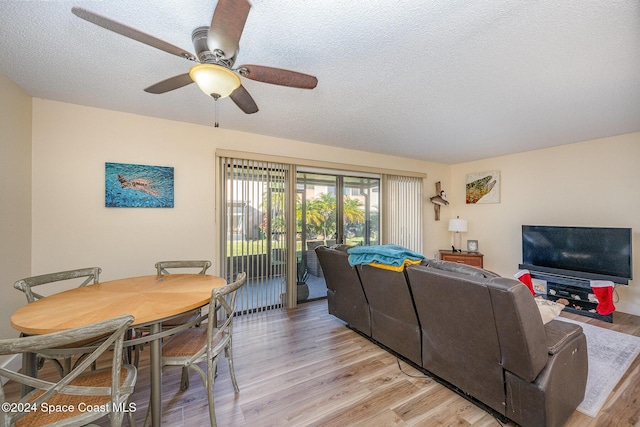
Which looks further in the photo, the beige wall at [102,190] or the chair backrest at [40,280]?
the beige wall at [102,190]

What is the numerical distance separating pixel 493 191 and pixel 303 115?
13.2 feet

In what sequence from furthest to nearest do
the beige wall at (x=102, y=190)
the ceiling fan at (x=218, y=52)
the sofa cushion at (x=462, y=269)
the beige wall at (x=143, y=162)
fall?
the beige wall at (x=102, y=190) < the beige wall at (x=143, y=162) < the sofa cushion at (x=462, y=269) < the ceiling fan at (x=218, y=52)

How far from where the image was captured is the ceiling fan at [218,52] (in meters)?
1.08

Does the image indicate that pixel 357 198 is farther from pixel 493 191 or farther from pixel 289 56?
pixel 289 56

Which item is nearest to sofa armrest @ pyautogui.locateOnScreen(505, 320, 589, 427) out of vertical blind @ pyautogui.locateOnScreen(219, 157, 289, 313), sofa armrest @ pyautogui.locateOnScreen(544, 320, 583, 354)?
sofa armrest @ pyautogui.locateOnScreen(544, 320, 583, 354)

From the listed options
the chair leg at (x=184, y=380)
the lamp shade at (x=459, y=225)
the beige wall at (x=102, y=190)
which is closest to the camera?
the chair leg at (x=184, y=380)

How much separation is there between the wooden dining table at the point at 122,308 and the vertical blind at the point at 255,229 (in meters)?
1.38

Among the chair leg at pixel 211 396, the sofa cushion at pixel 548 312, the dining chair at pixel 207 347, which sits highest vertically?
the sofa cushion at pixel 548 312

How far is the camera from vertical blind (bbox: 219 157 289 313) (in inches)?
128

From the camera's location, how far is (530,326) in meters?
1.34

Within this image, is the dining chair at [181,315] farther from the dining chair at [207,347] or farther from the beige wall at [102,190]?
the beige wall at [102,190]

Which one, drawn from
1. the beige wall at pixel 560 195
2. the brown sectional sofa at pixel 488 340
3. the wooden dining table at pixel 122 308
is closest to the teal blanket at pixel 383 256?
the brown sectional sofa at pixel 488 340

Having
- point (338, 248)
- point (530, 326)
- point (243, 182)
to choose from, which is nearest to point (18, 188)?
point (243, 182)

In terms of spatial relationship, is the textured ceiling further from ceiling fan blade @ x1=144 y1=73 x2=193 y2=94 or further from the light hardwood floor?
the light hardwood floor
